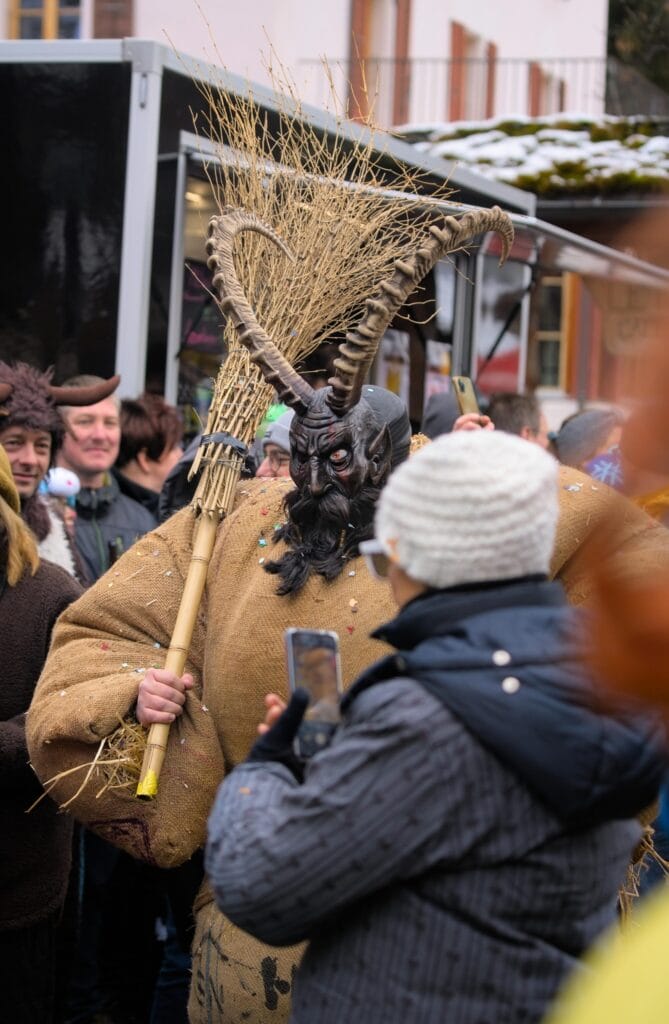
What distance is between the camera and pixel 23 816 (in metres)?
3.55

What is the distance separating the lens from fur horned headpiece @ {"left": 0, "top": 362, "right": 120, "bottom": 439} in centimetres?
439

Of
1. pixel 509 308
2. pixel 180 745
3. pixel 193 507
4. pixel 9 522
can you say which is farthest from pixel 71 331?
pixel 509 308

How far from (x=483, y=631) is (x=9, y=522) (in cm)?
196

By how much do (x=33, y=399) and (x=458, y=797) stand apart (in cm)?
294

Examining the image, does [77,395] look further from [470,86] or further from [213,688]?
[470,86]

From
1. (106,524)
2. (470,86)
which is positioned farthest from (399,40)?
(106,524)

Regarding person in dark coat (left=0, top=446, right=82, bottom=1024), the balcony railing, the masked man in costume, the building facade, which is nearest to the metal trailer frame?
person in dark coat (left=0, top=446, right=82, bottom=1024)

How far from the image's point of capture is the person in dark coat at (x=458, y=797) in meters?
1.81

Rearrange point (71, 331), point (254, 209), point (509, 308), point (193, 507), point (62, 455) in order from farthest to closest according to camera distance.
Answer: point (509, 308)
point (71, 331)
point (62, 455)
point (254, 209)
point (193, 507)

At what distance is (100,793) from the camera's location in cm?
288

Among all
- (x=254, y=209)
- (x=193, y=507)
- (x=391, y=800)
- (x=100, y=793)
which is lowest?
(x=100, y=793)

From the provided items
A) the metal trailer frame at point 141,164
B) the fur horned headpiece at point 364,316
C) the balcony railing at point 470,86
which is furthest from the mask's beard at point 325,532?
the balcony railing at point 470,86

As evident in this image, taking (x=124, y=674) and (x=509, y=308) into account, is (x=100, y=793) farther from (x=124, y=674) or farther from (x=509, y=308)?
(x=509, y=308)

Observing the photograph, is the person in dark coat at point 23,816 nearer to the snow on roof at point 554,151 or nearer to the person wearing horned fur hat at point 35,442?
the person wearing horned fur hat at point 35,442
